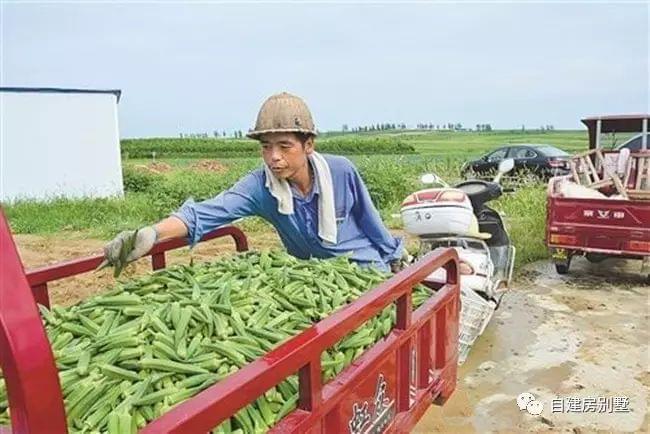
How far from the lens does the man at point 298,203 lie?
243 centimetres

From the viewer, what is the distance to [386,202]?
11.4m

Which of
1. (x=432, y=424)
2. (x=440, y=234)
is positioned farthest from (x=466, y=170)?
(x=432, y=424)

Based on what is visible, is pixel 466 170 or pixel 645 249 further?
pixel 466 170

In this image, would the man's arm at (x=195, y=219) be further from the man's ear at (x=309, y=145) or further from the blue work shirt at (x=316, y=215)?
the man's ear at (x=309, y=145)

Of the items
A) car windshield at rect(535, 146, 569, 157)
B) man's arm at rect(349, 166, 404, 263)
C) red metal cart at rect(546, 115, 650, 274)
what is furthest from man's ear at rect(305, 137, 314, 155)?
car windshield at rect(535, 146, 569, 157)

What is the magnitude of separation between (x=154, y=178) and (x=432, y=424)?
16.2 meters

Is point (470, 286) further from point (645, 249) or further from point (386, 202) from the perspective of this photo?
point (386, 202)

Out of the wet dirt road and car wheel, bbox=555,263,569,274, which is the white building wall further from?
the wet dirt road

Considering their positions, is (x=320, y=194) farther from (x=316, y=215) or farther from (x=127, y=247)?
(x=127, y=247)

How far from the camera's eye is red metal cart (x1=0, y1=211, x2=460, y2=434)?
0.85m

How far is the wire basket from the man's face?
173cm

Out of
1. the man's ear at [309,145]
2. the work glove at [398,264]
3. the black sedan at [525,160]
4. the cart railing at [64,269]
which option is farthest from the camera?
the black sedan at [525,160]

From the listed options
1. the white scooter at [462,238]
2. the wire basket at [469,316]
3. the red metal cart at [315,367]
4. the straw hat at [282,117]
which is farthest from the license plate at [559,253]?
the straw hat at [282,117]

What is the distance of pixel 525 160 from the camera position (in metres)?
15.9
